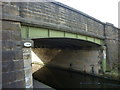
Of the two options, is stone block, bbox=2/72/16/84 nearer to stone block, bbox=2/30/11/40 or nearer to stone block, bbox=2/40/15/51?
stone block, bbox=2/40/15/51

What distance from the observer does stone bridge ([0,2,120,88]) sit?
14.5 ft

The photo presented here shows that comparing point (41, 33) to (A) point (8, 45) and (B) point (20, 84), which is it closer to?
(A) point (8, 45)

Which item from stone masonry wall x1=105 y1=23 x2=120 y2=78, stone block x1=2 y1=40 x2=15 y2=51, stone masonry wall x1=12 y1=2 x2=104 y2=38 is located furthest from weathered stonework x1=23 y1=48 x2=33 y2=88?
stone masonry wall x1=105 y1=23 x2=120 y2=78

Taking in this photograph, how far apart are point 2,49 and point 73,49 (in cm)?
1366

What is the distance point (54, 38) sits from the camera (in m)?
8.90

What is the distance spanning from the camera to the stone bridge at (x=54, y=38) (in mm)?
4414

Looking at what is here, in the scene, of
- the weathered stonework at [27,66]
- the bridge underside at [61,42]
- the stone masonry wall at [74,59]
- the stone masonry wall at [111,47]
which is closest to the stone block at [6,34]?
the weathered stonework at [27,66]

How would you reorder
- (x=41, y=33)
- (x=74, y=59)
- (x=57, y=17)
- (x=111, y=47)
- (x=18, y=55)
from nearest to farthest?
(x=18, y=55) < (x=41, y=33) < (x=57, y=17) < (x=111, y=47) < (x=74, y=59)

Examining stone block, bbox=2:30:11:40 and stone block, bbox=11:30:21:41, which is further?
stone block, bbox=11:30:21:41

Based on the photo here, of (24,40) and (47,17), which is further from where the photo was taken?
(47,17)

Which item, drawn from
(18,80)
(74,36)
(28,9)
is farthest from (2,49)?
(74,36)

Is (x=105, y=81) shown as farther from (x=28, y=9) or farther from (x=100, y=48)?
(x=28, y=9)

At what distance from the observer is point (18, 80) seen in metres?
4.50

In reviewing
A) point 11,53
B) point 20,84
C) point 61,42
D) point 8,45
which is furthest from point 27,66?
point 61,42
